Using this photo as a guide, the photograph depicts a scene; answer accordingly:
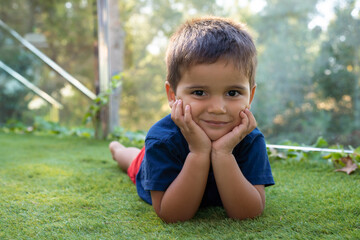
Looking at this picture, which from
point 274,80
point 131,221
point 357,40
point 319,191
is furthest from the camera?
point 274,80

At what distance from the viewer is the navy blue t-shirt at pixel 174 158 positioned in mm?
1389

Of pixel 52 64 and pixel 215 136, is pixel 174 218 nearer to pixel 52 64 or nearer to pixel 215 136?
pixel 215 136

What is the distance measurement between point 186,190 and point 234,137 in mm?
262

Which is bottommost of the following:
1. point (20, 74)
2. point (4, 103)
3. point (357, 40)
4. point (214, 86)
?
point (4, 103)

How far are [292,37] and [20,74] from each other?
3.73m

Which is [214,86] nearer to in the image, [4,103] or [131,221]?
[131,221]

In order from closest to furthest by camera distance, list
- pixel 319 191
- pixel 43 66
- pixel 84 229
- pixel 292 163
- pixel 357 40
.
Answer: pixel 84 229
pixel 319 191
pixel 292 163
pixel 357 40
pixel 43 66

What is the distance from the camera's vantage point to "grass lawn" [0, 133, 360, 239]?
3.99 ft

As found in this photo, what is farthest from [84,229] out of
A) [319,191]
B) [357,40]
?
[357,40]

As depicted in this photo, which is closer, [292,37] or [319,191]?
[319,191]

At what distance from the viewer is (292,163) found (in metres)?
2.40

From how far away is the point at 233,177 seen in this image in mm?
1302

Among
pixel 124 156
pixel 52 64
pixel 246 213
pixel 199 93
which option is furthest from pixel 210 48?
pixel 52 64

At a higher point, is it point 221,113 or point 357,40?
point 357,40
